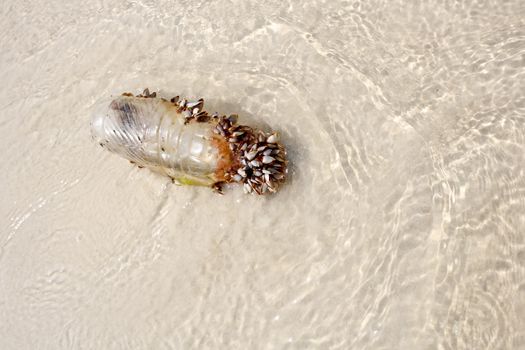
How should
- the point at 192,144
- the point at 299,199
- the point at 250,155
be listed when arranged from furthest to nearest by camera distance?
the point at 299,199
the point at 192,144
the point at 250,155

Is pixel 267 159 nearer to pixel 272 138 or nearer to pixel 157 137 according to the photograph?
pixel 272 138

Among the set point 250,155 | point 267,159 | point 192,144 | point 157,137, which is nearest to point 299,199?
point 267,159

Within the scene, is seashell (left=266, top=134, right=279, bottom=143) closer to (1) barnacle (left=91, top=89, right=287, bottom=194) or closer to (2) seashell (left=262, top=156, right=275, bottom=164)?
(1) barnacle (left=91, top=89, right=287, bottom=194)

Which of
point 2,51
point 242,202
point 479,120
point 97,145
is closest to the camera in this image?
point 479,120

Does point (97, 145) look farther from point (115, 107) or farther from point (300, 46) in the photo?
point (300, 46)

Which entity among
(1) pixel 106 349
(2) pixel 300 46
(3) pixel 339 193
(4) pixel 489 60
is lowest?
(1) pixel 106 349

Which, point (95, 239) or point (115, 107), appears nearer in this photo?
point (115, 107)

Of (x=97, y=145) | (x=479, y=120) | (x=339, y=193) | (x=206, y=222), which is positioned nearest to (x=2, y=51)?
(x=97, y=145)

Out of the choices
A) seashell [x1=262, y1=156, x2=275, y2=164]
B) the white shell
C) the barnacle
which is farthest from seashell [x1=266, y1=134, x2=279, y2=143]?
the white shell

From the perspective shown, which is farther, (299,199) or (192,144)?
(299,199)
